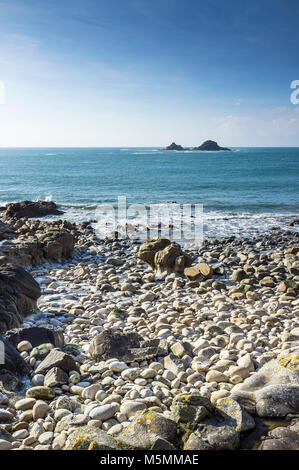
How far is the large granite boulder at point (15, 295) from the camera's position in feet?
20.4

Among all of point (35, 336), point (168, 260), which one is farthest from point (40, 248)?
point (35, 336)

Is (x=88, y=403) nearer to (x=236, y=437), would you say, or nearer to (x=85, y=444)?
(x=85, y=444)

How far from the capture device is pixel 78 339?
6207mm

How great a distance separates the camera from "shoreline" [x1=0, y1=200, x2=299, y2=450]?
3.36 meters

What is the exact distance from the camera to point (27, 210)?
21.4m

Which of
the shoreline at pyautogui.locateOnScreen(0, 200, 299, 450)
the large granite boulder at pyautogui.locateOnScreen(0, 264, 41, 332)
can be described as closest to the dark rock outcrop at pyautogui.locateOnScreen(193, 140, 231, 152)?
the shoreline at pyautogui.locateOnScreen(0, 200, 299, 450)

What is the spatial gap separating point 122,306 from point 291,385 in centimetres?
485

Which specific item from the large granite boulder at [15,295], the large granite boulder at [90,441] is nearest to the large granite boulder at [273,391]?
the large granite boulder at [90,441]

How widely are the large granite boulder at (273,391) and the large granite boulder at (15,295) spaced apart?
3.98 metres

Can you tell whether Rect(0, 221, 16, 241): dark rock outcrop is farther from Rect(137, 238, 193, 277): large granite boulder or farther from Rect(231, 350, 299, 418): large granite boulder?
Rect(231, 350, 299, 418): large granite boulder

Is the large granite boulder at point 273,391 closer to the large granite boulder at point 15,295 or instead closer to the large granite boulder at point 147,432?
the large granite boulder at point 147,432

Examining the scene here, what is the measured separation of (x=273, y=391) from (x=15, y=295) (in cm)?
515

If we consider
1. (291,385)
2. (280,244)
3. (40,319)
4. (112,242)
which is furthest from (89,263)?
(291,385)

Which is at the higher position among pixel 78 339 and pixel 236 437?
pixel 236 437
